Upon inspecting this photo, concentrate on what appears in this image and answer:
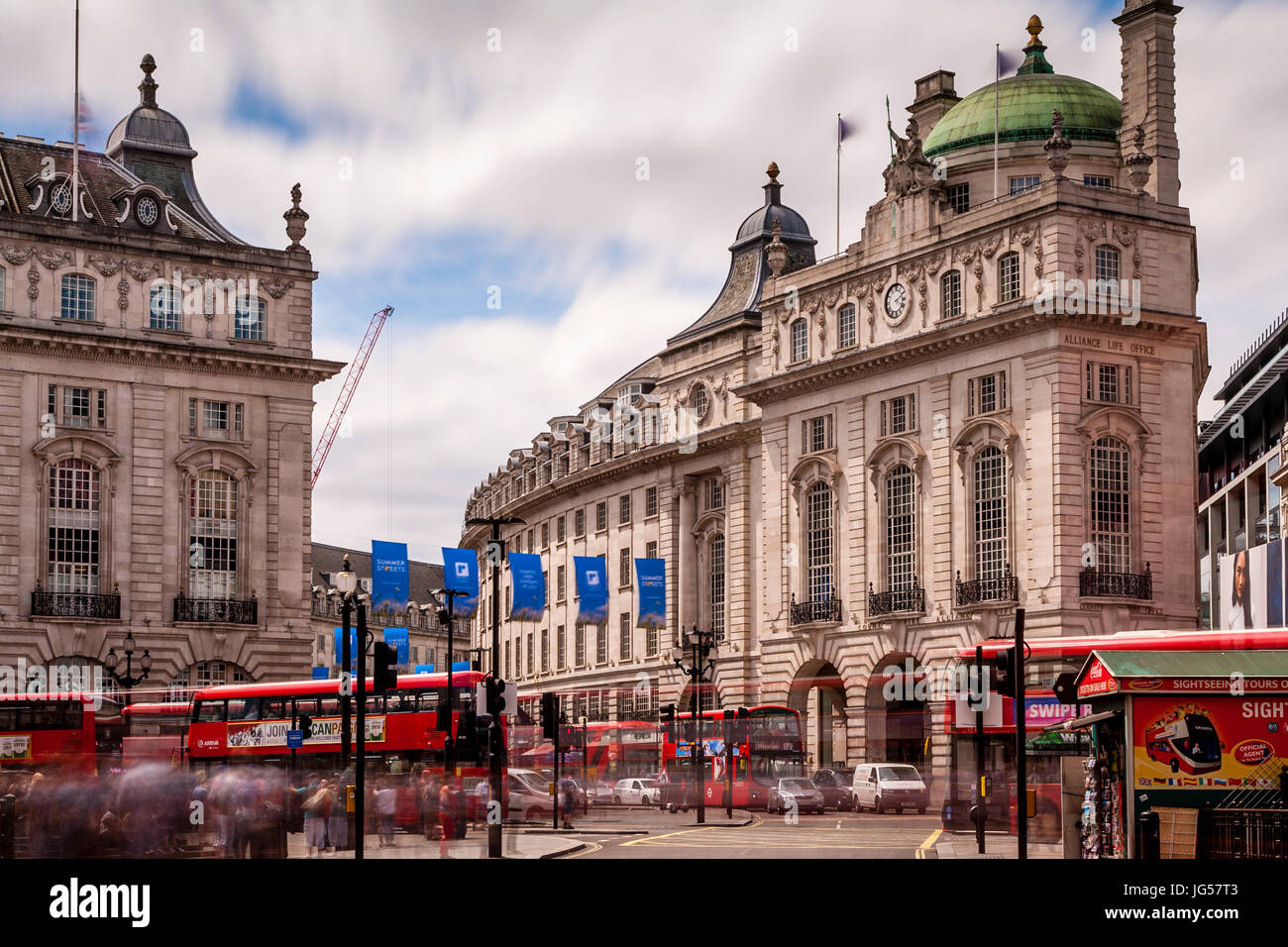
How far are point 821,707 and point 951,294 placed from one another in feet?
61.8

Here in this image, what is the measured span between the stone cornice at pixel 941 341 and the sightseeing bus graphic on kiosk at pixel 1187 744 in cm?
4180

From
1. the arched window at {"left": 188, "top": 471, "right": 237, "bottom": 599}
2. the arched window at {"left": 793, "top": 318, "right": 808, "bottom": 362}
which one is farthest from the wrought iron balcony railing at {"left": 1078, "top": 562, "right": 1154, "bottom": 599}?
the arched window at {"left": 188, "top": 471, "right": 237, "bottom": 599}

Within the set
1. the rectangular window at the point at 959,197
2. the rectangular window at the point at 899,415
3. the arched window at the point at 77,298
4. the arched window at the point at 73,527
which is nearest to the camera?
the arched window at the point at 73,527

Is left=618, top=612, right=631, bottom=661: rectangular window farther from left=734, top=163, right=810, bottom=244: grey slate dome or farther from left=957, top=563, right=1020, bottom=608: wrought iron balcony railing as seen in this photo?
left=957, top=563, right=1020, bottom=608: wrought iron balcony railing

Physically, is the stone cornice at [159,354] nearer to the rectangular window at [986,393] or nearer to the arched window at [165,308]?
the arched window at [165,308]

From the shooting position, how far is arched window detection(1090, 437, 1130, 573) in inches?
2514

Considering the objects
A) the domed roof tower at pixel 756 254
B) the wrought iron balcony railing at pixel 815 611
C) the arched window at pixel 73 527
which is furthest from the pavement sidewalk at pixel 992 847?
the domed roof tower at pixel 756 254

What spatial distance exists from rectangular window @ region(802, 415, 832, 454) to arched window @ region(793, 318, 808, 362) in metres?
3.00

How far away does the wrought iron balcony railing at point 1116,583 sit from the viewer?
6265 cm

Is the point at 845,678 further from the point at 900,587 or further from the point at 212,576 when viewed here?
the point at 212,576
